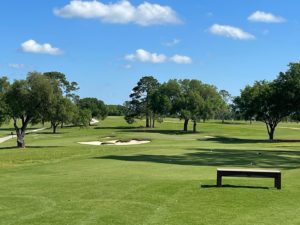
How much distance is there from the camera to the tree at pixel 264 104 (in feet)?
253

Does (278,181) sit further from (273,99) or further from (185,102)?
(185,102)

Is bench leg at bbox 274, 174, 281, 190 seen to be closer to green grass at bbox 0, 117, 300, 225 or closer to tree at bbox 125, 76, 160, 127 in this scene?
green grass at bbox 0, 117, 300, 225

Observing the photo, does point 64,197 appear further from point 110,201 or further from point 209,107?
point 209,107

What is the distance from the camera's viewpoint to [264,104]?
7981 cm

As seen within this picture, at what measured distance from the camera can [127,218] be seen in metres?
13.6

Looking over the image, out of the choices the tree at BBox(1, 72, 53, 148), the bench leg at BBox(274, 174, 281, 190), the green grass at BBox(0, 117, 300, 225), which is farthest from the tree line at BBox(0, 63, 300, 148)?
the bench leg at BBox(274, 174, 281, 190)

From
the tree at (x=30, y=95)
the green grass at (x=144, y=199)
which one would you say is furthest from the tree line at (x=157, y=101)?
the green grass at (x=144, y=199)

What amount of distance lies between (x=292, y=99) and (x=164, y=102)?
37.3 m

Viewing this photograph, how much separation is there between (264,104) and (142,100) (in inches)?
2011

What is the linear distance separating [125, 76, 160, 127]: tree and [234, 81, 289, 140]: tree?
4135cm

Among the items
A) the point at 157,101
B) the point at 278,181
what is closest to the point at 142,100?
the point at 157,101

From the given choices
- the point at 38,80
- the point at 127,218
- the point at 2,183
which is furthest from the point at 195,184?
the point at 38,80

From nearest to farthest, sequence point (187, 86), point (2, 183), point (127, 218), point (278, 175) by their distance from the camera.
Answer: point (127, 218)
point (278, 175)
point (2, 183)
point (187, 86)

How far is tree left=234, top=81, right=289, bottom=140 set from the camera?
77.2 metres
